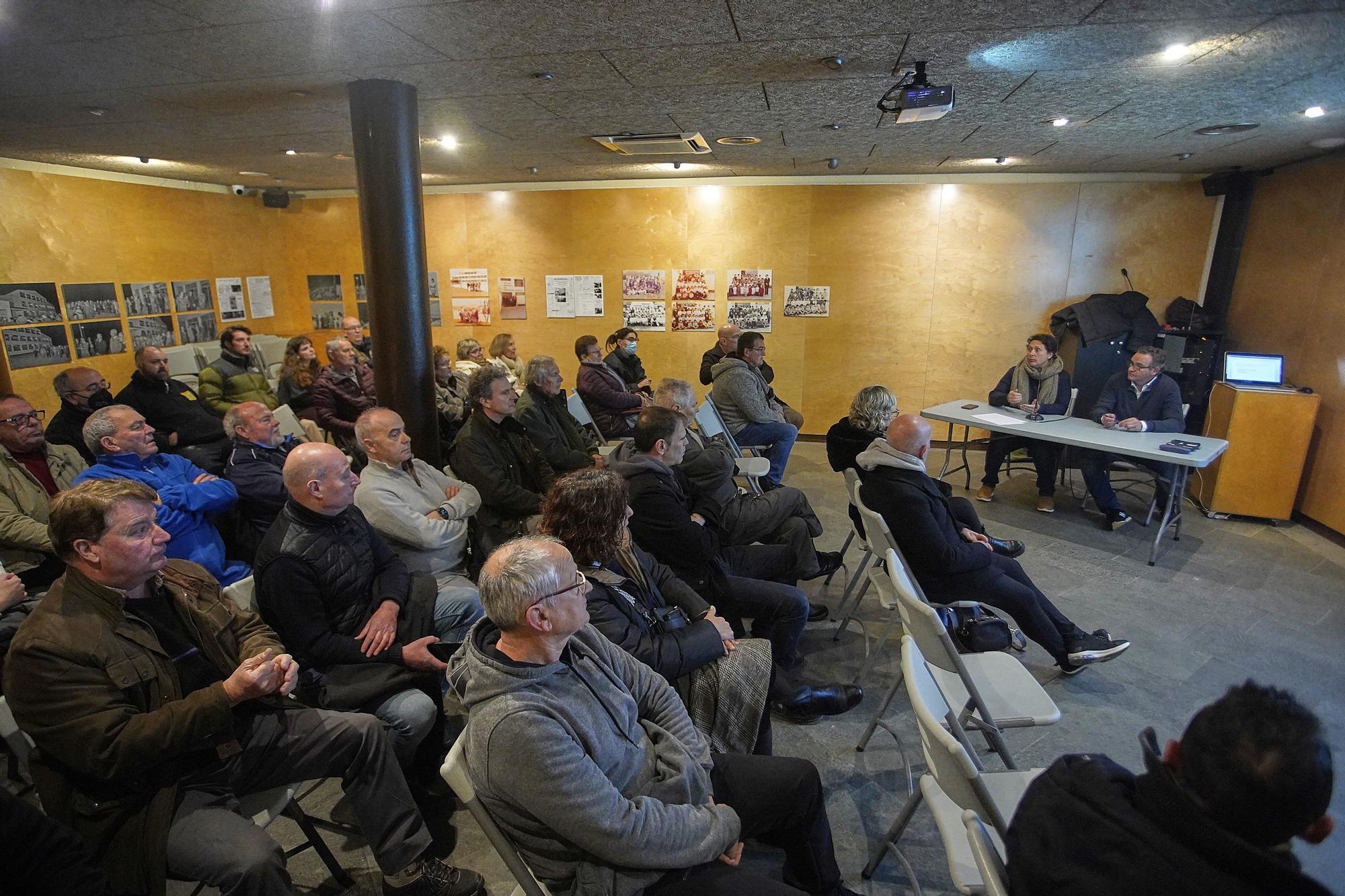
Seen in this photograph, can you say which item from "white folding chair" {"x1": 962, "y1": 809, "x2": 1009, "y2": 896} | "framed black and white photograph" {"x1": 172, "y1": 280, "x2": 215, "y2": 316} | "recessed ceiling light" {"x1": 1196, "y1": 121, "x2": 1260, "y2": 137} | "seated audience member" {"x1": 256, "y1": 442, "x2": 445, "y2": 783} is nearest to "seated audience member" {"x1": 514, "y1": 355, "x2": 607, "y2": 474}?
"seated audience member" {"x1": 256, "y1": 442, "x2": 445, "y2": 783}

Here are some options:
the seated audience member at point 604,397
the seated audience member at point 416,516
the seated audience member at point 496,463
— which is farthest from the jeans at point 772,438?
the seated audience member at point 416,516

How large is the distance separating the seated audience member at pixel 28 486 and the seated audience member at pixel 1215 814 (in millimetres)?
3629

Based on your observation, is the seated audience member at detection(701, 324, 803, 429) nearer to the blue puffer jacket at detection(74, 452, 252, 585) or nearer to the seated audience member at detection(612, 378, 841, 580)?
the seated audience member at detection(612, 378, 841, 580)

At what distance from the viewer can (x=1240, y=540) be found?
5129 millimetres

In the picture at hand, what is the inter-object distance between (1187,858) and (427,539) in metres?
2.76

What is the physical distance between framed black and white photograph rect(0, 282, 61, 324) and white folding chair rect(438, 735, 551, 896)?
750 cm

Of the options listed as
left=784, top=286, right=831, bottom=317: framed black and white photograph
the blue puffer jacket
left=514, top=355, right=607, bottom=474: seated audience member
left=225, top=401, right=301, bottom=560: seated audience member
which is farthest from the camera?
left=784, top=286, right=831, bottom=317: framed black and white photograph

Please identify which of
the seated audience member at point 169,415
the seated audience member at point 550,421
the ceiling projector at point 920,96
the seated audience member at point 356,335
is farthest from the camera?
the seated audience member at point 356,335

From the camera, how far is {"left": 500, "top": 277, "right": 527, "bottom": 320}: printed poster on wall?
8.39m

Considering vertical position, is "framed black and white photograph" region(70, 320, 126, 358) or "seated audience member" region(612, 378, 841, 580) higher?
"framed black and white photograph" region(70, 320, 126, 358)

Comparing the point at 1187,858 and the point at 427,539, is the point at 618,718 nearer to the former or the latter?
the point at 1187,858

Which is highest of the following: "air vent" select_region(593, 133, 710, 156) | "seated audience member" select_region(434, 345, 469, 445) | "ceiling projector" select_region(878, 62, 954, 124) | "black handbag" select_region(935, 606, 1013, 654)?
"air vent" select_region(593, 133, 710, 156)

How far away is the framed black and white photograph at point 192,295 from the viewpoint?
310 inches

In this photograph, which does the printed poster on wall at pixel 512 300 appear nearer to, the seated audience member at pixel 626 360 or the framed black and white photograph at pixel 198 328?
the seated audience member at pixel 626 360
